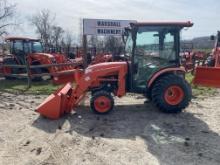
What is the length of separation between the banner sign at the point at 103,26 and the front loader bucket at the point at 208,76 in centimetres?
542

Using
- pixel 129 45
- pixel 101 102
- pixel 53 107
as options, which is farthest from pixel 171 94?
pixel 53 107

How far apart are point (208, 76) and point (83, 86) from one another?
3169 millimetres

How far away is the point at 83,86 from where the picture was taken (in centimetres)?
870

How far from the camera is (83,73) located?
902 cm

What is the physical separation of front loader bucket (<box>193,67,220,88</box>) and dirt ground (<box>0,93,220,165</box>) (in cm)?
72

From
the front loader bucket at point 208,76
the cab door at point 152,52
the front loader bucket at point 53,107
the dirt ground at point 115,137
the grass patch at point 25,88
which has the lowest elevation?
the dirt ground at point 115,137

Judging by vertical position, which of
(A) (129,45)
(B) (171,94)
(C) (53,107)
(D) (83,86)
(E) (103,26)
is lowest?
(C) (53,107)

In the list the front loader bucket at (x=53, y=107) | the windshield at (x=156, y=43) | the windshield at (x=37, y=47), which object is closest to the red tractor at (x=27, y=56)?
the windshield at (x=37, y=47)

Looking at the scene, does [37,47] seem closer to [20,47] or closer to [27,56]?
[20,47]

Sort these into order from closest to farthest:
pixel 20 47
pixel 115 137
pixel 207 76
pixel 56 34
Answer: pixel 115 137 < pixel 207 76 < pixel 20 47 < pixel 56 34

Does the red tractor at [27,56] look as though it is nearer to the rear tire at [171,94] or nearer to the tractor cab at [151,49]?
the tractor cab at [151,49]

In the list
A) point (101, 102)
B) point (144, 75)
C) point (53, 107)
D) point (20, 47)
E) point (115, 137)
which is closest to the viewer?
point (115, 137)

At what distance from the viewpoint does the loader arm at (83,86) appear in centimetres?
829

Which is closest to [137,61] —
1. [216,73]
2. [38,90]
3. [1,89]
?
[216,73]
